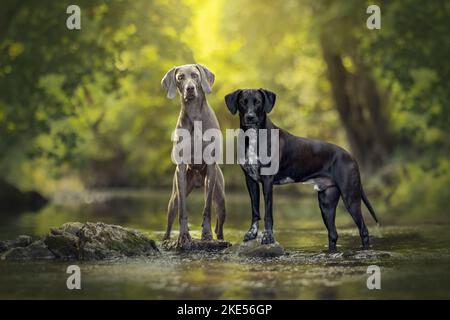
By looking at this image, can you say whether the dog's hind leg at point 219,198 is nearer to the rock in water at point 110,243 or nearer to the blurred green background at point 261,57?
the rock in water at point 110,243

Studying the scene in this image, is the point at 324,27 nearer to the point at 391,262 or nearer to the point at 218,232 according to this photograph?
the point at 218,232

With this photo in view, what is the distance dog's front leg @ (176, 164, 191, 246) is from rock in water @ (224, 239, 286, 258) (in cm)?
85

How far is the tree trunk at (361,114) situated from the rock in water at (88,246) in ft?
68.7

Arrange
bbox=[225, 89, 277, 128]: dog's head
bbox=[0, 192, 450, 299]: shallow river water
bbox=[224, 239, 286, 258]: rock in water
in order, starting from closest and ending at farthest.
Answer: bbox=[0, 192, 450, 299]: shallow river water → bbox=[225, 89, 277, 128]: dog's head → bbox=[224, 239, 286, 258]: rock in water

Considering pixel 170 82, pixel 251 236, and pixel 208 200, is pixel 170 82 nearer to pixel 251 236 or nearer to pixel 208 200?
pixel 208 200

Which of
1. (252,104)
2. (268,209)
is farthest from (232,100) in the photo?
(268,209)

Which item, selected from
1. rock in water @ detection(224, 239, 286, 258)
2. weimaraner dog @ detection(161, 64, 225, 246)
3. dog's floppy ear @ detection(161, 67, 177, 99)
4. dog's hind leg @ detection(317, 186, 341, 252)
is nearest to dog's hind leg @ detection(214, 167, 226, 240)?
weimaraner dog @ detection(161, 64, 225, 246)

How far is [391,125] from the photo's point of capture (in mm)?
33406

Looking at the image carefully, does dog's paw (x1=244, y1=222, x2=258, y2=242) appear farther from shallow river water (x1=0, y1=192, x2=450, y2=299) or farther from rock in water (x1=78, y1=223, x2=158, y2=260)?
rock in water (x1=78, y1=223, x2=158, y2=260)

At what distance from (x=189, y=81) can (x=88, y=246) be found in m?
2.78

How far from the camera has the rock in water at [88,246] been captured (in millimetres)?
12070

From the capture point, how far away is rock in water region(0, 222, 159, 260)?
12070mm

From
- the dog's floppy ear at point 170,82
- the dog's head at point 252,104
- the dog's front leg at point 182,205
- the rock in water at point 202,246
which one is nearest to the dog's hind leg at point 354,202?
the dog's head at point 252,104
